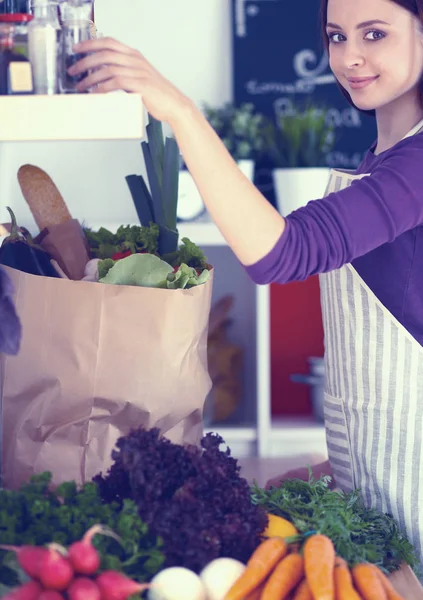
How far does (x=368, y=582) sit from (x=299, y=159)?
1.99 metres

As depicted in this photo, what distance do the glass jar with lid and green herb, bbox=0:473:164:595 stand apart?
432 mm

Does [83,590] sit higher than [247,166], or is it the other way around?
[247,166]

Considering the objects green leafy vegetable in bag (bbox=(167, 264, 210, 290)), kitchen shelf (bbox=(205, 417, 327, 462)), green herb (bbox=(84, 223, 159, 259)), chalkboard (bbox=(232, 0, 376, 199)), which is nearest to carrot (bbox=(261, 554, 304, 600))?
green leafy vegetable in bag (bbox=(167, 264, 210, 290))

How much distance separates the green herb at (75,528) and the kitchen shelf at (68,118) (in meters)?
0.38

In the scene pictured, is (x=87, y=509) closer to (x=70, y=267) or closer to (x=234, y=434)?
(x=70, y=267)

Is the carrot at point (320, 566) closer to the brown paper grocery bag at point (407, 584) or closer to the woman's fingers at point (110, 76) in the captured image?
the brown paper grocery bag at point (407, 584)

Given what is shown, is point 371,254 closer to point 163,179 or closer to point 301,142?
point 163,179

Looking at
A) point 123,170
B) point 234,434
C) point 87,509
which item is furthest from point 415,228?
point 123,170

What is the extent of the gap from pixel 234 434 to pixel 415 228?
165 centimetres

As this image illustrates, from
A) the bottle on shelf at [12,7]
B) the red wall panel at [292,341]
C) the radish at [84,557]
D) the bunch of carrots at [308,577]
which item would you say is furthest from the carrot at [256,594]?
the red wall panel at [292,341]

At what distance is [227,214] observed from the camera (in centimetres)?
99

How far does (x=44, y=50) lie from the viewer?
933 millimetres

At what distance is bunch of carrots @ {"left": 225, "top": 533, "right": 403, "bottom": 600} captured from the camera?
928 mm

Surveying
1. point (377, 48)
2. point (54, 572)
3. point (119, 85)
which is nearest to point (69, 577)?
point (54, 572)
